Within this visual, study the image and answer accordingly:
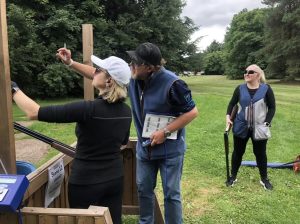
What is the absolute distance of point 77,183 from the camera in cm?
261

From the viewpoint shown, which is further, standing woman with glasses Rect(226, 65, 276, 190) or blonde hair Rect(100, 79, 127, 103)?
standing woman with glasses Rect(226, 65, 276, 190)

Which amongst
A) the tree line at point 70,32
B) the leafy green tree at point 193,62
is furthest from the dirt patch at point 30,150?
the leafy green tree at point 193,62

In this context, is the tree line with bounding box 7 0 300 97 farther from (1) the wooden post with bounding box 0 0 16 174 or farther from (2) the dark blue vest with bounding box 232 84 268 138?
(1) the wooden post with bounding box 0 0 16 174

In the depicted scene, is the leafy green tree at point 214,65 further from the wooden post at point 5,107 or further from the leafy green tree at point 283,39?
the wooden post at point 5,107

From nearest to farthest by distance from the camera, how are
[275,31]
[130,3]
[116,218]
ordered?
1. [116,218]
2. [130,3]
3. [275,31]

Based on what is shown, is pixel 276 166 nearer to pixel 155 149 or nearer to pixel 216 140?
pixel 216 140

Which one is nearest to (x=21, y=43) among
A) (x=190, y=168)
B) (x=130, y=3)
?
(x=130, y=3)

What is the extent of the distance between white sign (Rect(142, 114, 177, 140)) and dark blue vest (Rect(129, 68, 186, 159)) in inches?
1.3

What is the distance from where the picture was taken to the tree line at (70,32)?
17000 mm

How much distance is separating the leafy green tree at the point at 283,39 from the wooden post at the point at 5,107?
3988 cm

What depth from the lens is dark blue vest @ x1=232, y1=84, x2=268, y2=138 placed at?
5.26 meters

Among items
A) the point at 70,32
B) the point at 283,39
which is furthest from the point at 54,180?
the point at 283,39

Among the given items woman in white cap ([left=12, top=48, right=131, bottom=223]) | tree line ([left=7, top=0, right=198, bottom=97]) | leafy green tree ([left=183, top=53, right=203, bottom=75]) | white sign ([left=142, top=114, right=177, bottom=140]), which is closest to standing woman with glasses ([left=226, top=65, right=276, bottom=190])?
white sign ([left=142, top=114, right=177, bottom=140])

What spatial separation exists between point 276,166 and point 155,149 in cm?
397
